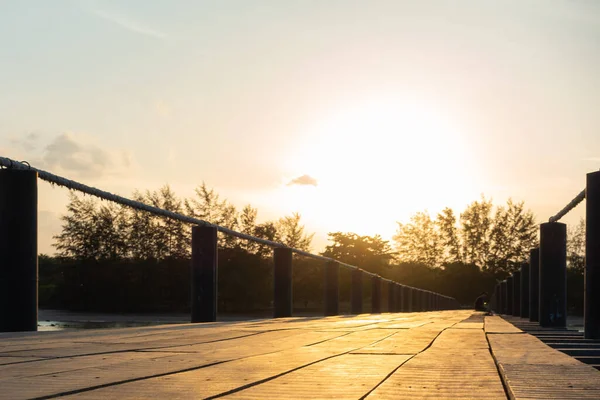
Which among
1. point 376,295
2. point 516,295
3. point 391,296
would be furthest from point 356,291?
point 391,296

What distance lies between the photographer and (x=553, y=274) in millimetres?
7512

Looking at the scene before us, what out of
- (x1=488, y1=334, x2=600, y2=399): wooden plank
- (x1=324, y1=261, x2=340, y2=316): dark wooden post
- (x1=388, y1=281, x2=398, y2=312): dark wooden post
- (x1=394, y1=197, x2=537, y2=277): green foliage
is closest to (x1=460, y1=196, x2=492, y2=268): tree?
(x1=394, y1=197, x2=537, y2=277): green foliage

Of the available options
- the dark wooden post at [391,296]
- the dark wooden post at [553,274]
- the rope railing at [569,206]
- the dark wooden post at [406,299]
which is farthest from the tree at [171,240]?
the dark wooden post at [406,299]

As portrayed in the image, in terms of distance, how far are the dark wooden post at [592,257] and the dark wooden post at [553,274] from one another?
1.84 metres

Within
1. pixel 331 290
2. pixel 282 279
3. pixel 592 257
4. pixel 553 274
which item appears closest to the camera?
pixel 592 257

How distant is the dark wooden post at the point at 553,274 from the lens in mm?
7367

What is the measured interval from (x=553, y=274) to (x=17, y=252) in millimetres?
5248

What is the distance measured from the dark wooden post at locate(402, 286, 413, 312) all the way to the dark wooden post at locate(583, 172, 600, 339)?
80.0ft

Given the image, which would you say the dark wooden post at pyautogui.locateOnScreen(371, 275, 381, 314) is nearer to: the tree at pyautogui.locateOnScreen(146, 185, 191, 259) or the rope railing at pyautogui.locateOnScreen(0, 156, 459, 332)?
the tree at pyautogui.locateOnScreen(146, 185, 191, 259)

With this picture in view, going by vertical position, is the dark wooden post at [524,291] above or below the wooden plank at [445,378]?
below

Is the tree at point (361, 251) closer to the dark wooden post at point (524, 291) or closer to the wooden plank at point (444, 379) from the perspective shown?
the dark wooden post at point (524, 291)

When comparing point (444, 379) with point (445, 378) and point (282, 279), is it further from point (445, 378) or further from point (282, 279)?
point (282, 279)

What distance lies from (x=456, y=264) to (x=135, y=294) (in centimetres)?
6735

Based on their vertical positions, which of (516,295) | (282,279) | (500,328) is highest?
(282,279)
